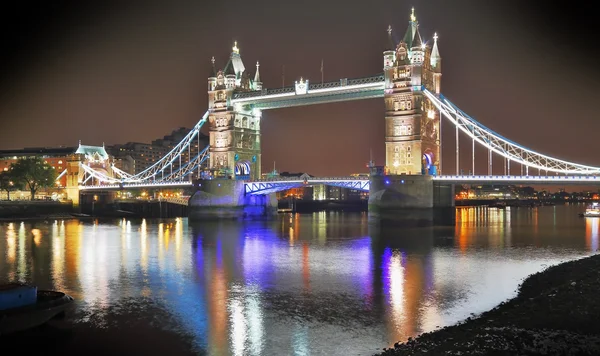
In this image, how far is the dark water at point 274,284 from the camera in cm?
1358

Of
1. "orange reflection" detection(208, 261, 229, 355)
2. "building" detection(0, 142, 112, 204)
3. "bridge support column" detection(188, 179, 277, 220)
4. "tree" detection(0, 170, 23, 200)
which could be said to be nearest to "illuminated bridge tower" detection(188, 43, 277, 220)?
"bridge support column" detection(188, 179, 277, 220)

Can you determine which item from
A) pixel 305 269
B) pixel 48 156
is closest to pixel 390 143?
pixel 305 269

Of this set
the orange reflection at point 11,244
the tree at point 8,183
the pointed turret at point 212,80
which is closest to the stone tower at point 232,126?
the pointed turret at point 212,80

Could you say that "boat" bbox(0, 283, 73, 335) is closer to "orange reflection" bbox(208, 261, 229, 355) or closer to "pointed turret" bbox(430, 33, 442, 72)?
"orange reflection" bbox(208, 261, 229, 355)

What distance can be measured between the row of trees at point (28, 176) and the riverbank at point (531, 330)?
73.3m

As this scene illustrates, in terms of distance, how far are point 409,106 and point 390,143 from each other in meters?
3.70

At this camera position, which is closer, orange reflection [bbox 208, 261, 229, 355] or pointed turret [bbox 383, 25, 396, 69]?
orange reflection [bbox 208, 261, 229, 355]

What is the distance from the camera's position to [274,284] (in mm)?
20500

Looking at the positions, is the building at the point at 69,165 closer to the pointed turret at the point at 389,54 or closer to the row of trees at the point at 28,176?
the row of trees at the point at 28,176

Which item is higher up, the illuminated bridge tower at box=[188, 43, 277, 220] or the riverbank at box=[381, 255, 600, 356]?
the illuminated bridge tower at box=[188, 43, 277, 220]

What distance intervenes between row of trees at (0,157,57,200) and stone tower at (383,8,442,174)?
164ft

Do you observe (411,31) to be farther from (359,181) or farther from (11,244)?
(11,244)

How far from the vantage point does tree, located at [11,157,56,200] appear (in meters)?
75.9

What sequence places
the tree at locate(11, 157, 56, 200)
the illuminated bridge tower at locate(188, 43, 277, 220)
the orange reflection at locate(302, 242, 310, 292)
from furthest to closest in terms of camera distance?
1. the tree at locate(11, 157, 56, 200)
2. the illuminated bridge tower at locate(188, 43, 277, 220)
3. the orange reflection at locate(302, 242, 310, 292)
